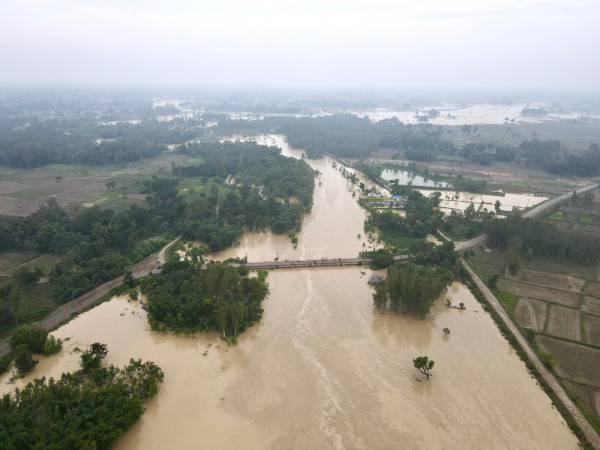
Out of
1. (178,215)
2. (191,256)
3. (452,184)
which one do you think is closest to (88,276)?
(191,256)

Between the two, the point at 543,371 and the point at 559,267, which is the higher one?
the point at 559,267

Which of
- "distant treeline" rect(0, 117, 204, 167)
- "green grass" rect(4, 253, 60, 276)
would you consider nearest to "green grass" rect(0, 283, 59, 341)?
"green grass" rect(4, 253, 60, 276)

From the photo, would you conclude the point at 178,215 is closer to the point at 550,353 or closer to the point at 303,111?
the point at 550,353

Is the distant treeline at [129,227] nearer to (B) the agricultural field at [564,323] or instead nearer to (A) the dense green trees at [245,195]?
(A) the dense green trees at [245,195]

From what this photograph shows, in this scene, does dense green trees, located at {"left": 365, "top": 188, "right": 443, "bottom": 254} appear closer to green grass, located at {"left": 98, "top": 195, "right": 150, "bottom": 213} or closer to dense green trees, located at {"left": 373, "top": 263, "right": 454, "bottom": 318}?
dense green trees, located at {"left": 373, "top": 263, "right": 454, "bottom": 318}

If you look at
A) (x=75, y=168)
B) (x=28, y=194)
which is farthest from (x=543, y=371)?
(x=75, y=168)

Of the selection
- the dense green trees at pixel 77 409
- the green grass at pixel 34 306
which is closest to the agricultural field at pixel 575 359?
the dense green trees at pixel 77 409

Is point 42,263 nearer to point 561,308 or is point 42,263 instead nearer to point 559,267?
point 561,308
